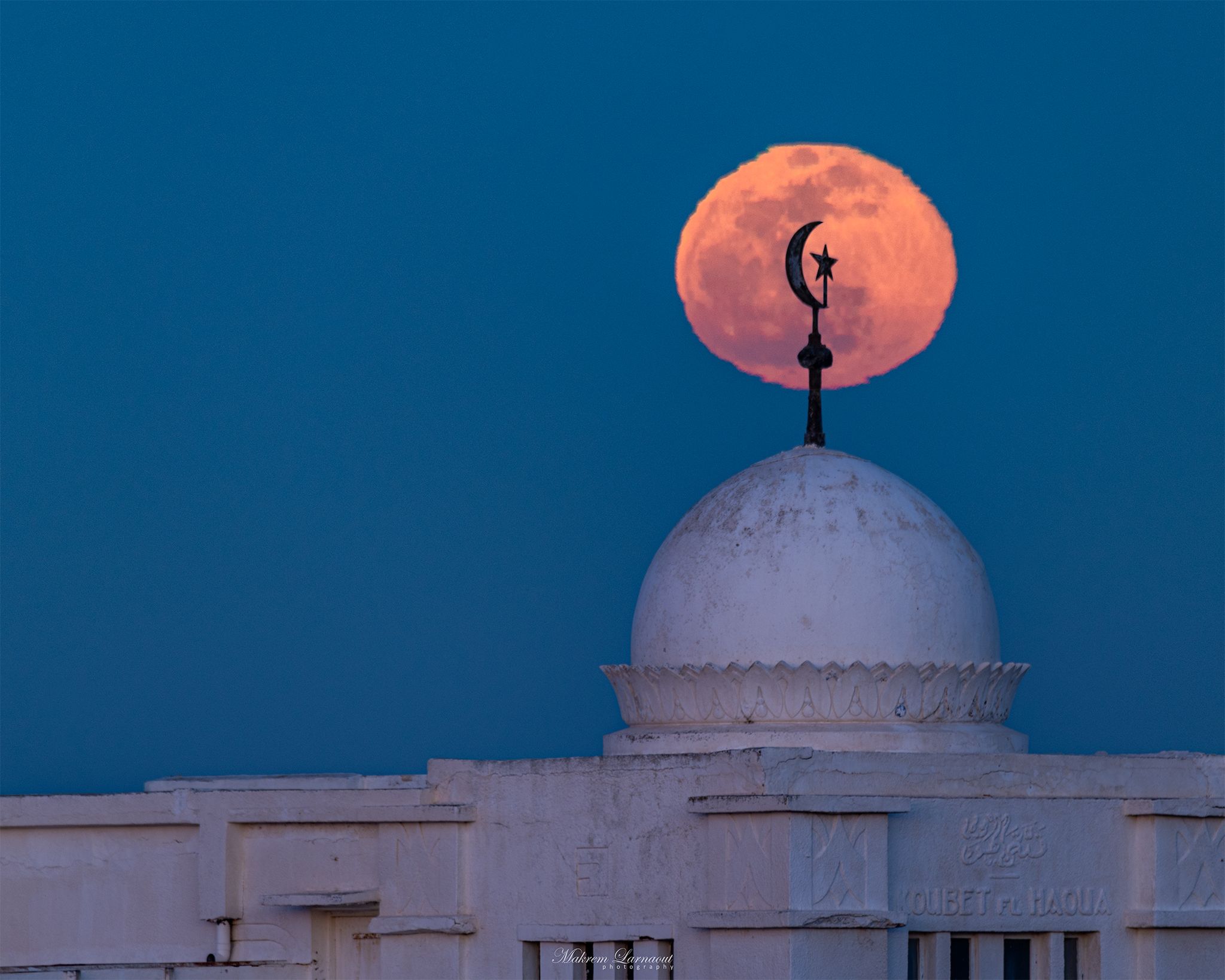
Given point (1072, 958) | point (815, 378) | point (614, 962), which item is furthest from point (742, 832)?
point (815, 378)

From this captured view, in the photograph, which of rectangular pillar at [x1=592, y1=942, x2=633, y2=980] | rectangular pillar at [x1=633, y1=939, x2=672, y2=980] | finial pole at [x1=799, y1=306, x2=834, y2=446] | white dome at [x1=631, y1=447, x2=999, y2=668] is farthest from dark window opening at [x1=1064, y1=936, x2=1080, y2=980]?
finial pole at [x1=799, y1=306, x2=834, y2=446]

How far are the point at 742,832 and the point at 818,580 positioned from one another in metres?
2.38

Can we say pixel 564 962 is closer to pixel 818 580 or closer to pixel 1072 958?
pixel 818 580

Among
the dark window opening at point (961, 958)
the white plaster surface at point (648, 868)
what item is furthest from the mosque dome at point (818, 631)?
the dark window opening at point (961, 958)

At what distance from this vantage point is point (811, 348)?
15773mm

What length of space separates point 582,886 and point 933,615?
3322 mm

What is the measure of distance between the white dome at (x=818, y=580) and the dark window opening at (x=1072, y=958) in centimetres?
221

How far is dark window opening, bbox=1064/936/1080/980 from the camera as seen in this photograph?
13336mm

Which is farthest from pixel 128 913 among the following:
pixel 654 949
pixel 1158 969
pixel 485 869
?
pixel 1158 969

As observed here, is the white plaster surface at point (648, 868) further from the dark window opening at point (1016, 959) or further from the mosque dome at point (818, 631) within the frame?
the mosque dome at point (818, 631)

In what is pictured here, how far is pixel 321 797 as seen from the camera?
1439 cm

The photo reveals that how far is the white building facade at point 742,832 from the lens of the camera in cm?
1274

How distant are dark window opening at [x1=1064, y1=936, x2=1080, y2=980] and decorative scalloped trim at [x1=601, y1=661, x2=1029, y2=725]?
70.6 inches

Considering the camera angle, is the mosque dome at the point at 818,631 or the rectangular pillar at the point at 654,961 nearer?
the rectangular pillar at the point at 654,961
